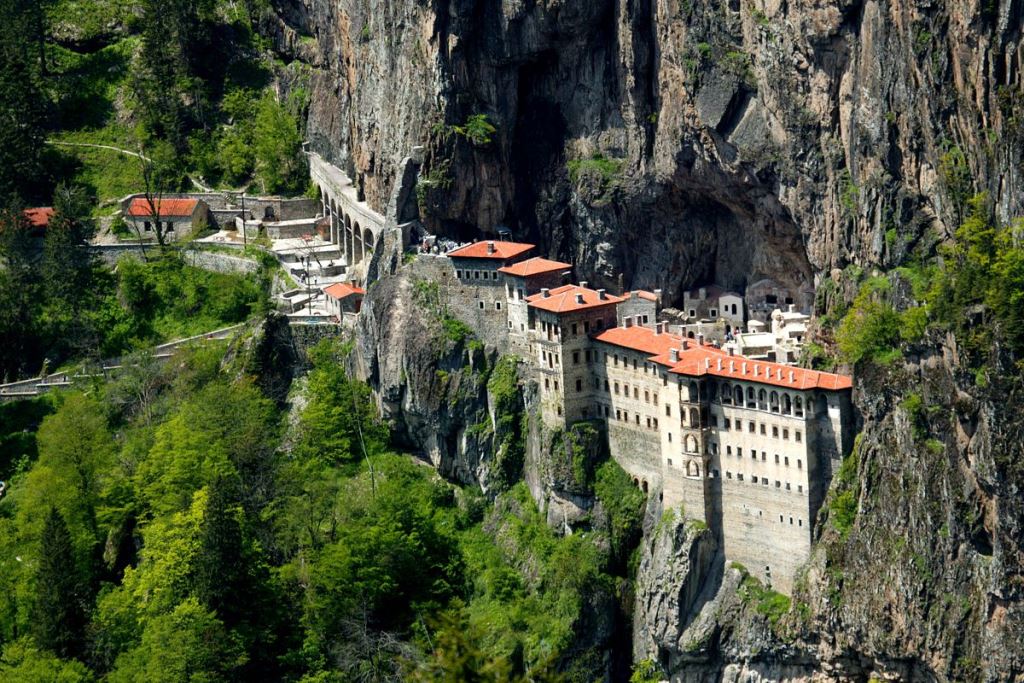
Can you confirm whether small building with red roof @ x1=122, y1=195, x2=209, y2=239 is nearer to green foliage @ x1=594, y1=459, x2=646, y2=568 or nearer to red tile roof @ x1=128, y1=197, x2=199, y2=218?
red tile roof @ x1=128, y1=197, x2=199, y2=218

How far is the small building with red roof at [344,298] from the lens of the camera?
4988 inches

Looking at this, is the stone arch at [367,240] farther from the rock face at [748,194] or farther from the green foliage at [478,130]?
the green foliage at [478,130]

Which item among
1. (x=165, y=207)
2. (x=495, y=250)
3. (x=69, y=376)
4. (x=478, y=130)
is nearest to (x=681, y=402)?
(x=495, y=250)

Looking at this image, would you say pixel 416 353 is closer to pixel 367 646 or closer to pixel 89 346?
pixel 367 646

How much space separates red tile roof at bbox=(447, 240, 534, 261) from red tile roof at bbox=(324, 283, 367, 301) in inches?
479

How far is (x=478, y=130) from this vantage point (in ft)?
392

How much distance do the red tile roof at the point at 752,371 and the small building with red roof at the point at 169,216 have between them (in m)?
52.1

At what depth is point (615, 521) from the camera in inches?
4205

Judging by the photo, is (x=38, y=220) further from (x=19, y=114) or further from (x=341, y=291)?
(x=341, y=291)

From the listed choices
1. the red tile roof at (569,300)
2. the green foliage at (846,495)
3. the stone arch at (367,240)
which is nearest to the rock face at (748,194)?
the green foliage at (846,495)

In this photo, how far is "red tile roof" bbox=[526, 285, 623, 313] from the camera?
351 ft

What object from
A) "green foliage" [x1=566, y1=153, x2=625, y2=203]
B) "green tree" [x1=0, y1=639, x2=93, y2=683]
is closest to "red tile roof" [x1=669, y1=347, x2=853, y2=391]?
"green foliage" [x1=566, y1=153, x2=625, y2=203]

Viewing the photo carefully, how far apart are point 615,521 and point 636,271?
17589mm

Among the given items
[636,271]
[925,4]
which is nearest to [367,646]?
[636,271]
